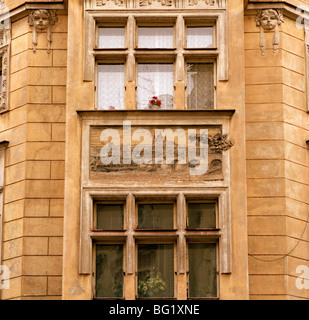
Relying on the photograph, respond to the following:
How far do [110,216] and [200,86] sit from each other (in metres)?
3.51

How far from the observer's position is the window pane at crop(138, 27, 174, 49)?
72.7 feet

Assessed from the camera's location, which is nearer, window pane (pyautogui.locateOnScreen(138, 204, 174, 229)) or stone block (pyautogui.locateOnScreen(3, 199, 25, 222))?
window pane (pyautogui.locateOnScreen(138, 204, 174, 229))

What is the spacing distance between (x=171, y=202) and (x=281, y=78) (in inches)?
150

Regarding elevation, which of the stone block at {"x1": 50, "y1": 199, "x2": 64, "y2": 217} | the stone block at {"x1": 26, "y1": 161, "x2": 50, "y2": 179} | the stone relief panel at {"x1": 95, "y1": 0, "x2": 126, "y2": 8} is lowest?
the stone block at {"x1": 50, "y1": 199, "x2": 64, "y2": 217}

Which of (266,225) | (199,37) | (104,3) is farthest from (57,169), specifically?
(266,225)

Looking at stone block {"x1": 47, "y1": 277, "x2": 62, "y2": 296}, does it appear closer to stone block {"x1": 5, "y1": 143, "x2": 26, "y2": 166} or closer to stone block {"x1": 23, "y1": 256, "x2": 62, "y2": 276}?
stone block {"x1": 23, "y1": 256, "x2": 62, "y2": 276}

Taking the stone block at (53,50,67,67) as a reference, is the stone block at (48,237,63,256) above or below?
below

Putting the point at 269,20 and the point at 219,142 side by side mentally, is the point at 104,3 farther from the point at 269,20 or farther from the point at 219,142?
the point at 219,142

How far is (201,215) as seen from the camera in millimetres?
21047

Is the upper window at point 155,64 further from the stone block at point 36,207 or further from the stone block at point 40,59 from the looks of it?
the stone block at point 36,207

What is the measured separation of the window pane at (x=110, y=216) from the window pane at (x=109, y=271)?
0.42 metres

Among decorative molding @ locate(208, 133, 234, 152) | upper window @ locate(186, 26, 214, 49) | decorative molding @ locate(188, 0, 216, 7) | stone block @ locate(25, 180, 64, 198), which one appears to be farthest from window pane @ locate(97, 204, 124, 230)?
decorative molding @ locate(188, 0, 216, 7)

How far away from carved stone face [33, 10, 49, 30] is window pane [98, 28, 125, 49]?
132 centimetres
